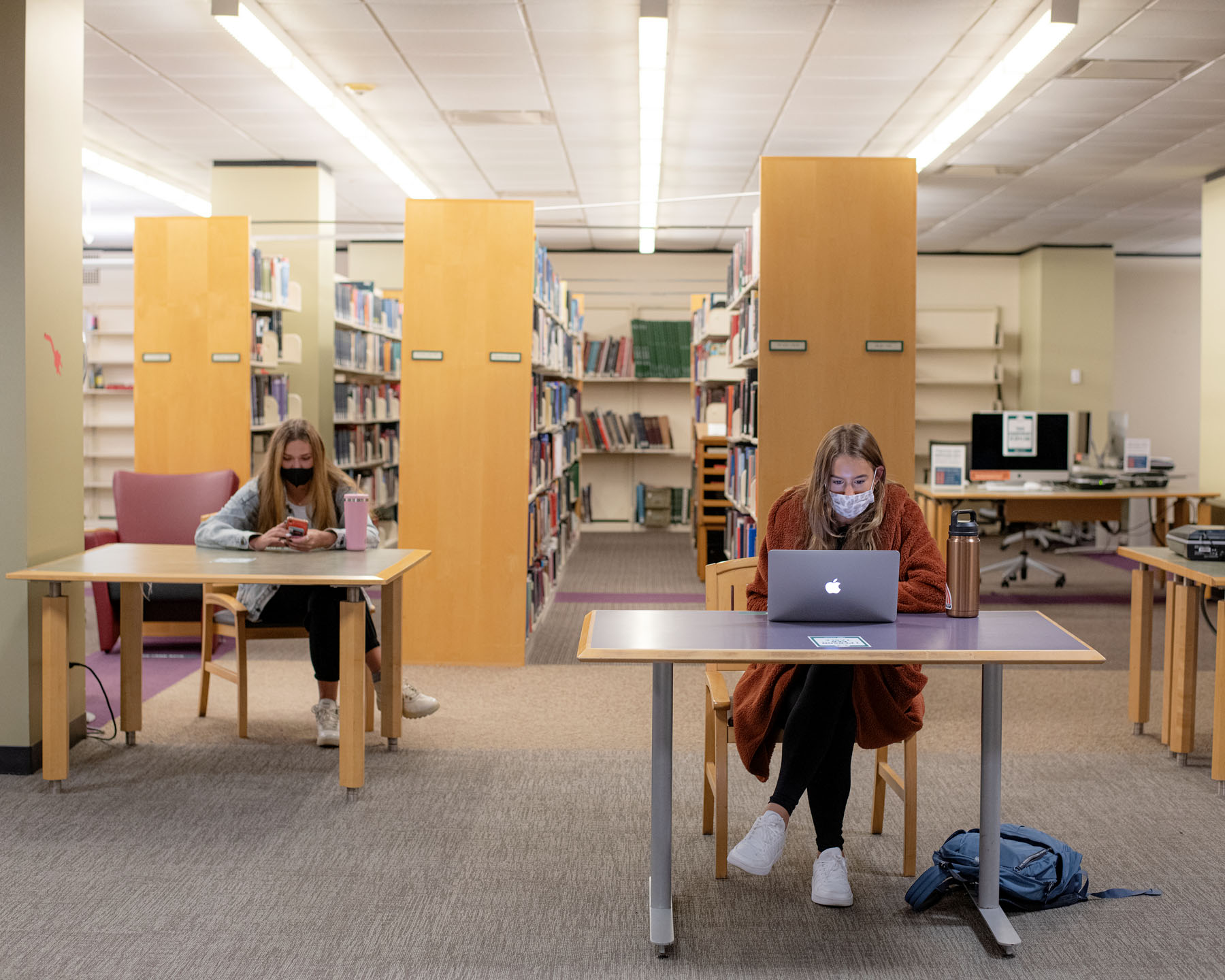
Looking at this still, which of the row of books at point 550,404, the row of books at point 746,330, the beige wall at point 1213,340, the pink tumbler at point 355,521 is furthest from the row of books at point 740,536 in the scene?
the beige wall at point 1213,340

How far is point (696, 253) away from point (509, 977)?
32.5 feet

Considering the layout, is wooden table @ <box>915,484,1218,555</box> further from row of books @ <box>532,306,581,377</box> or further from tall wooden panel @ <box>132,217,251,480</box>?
tall wooden panel @ <box>132,217,251,480</box>

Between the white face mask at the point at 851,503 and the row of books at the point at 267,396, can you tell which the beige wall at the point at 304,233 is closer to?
the row of books at the point at 267,396

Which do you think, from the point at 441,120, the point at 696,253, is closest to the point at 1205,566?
the point at 441,120

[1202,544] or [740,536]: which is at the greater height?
[1202,544]

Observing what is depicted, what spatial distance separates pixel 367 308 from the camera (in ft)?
28.7

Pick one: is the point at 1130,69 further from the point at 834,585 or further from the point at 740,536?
Answer: the point at 834,585

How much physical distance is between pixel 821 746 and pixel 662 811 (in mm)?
448

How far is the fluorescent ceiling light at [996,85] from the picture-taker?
457 centimetres

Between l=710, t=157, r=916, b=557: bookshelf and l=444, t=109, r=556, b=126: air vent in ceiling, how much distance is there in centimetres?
265

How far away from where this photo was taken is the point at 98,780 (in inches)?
133

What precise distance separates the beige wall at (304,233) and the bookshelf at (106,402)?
11.5 ft

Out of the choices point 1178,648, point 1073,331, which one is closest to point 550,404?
point 1178,648

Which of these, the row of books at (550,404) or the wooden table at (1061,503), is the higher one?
the row of books at (550,404)
